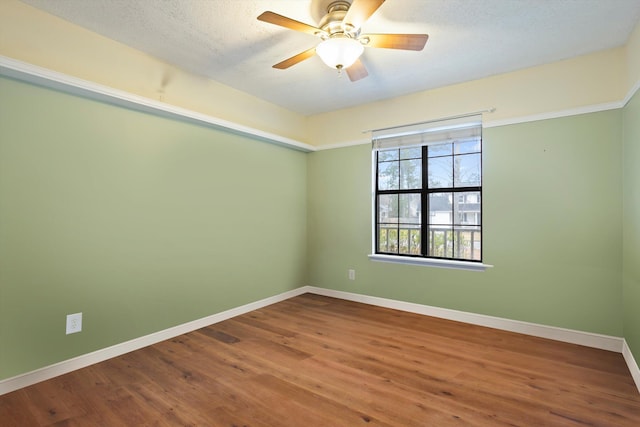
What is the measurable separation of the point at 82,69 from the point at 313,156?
2.71 meters

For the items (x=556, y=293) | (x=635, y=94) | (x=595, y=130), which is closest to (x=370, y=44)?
(x=635, y=94)

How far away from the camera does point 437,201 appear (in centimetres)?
363

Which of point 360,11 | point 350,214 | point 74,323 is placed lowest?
point 74,323

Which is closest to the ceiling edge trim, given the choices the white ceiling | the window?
the white ceiling

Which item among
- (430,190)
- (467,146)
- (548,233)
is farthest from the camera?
(430,190)

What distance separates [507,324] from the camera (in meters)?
3.10

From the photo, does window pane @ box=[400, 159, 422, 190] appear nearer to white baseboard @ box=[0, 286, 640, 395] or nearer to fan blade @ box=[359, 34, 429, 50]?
white baseboard @ box=[0, 286, 640, 395]

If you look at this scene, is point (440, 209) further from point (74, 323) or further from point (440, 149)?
point (74, 323)

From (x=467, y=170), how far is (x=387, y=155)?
956mm

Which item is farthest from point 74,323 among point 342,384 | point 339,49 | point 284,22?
point 339,49

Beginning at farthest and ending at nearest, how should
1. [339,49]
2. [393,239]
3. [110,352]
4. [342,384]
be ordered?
1. [393,239]
2. [110,352]
3. [342,384]
4. [339,49]

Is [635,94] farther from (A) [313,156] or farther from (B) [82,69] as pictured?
(B) [82,69]

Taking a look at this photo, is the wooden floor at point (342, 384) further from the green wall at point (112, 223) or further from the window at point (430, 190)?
the window at point (430, 190)

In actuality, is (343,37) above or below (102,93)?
above
